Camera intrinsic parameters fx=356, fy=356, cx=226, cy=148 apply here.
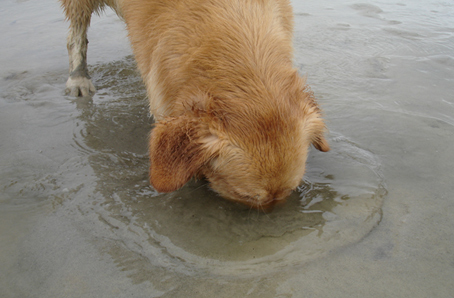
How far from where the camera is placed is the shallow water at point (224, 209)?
2100 mm

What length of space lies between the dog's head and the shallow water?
1.33 feet

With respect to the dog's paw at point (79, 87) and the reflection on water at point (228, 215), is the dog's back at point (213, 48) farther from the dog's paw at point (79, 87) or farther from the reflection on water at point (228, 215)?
the dog's paw at point (79, 87)

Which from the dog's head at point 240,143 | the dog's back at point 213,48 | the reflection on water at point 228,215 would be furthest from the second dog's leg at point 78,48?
the dog's head at point 240,143

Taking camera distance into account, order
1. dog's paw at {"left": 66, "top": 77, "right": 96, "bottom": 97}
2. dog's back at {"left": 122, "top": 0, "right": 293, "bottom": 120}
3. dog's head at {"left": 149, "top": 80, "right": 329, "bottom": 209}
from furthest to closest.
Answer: dog's paw at {"left": 66, "top": 77, "right": 96, "bottom": 97} → dog's back at {"left": 122, "top": 0, "right": 293, "bottom": 120} → dog's head at {"left": 149, "top": 80, "right": 329, "bottom": 209}

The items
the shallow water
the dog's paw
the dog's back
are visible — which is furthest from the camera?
the dog's paw

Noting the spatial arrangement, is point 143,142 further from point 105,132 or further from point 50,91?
point 50,91

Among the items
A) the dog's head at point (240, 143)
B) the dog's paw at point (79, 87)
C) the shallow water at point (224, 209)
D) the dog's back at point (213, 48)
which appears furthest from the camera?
the dog's paw at point (79, 87)

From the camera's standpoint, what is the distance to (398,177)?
2.96 metres

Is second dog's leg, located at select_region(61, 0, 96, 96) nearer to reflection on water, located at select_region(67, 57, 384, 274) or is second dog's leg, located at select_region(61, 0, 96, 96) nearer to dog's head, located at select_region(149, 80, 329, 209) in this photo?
reflection on water, located at select_region(67, 57, 384, 274)

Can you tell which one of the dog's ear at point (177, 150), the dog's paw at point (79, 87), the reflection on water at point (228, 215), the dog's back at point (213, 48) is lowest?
the reflection on water at point (228, 215)

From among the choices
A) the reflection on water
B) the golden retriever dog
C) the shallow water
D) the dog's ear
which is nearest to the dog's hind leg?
the shallow water

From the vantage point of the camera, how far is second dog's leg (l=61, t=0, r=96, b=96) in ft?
15.1

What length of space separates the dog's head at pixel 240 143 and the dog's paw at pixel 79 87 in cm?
269

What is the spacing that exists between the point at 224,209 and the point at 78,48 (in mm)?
3605
